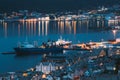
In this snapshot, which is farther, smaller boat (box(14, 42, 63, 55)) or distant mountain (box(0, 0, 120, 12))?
distant mountain (box(0, 0, 120, 12))

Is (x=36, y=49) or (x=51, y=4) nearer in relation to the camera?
(x=36, y=49)

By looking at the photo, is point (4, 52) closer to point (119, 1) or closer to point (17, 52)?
point (17, 52)

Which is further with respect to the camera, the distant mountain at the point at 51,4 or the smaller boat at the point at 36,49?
the distant mountain at the point at 51,4

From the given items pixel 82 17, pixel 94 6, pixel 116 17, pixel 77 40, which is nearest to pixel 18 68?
pixel 77 40

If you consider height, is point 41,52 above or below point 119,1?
below

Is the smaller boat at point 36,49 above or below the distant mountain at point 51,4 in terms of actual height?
below

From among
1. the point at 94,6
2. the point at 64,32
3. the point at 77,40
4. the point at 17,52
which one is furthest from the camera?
the point at 94,6

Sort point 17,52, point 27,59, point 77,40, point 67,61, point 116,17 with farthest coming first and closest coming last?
point 116,17 → point 77,40 → point 17,52 → point 27,59 → point 67,61

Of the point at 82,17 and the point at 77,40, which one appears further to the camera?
the point at 82,17

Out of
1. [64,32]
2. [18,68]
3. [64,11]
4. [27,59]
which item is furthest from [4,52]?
[64,11]

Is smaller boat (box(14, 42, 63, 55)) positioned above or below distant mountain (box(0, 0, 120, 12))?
below

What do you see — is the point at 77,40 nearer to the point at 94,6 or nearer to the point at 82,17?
the point at 82,17
